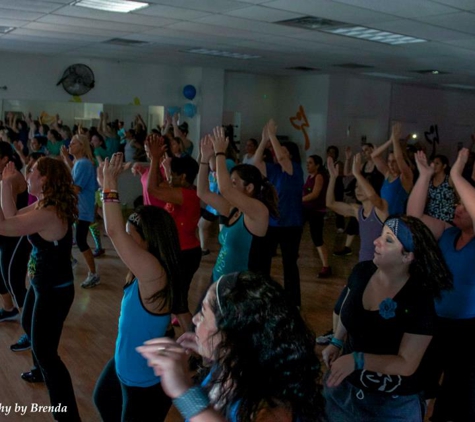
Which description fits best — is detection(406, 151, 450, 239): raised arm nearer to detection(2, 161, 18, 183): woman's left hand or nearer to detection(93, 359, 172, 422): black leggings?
detection(93, 359, 172, 422): black leggings

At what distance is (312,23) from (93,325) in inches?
137

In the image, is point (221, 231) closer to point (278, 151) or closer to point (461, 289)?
point (461, 289)

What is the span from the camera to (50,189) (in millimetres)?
3135

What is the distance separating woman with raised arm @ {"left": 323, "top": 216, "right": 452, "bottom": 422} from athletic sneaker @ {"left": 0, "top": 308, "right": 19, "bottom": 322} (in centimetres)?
322

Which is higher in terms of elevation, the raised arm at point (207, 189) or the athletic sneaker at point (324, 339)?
the raised arm at point (207, 189)

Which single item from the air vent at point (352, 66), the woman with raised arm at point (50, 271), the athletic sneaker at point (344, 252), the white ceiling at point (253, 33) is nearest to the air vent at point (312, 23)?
the white ceiling at point (253, 33)

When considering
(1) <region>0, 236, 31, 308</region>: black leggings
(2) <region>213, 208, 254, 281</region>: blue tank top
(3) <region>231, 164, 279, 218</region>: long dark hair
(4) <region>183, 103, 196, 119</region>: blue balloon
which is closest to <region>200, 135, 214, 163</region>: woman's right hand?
(3) <region>231, 164, 279, 218</region>: long dark hair

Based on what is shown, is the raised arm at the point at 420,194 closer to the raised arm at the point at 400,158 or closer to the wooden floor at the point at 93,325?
the wooden floor at the point at 93,325

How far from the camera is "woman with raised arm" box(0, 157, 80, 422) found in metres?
2.90

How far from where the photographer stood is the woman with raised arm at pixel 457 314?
2.87 meters

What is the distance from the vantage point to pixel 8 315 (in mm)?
4664

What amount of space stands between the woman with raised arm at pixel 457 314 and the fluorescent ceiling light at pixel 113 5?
130 inches

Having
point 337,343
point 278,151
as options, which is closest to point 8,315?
point 278,151

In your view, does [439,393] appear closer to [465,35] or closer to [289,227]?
[289,227]
